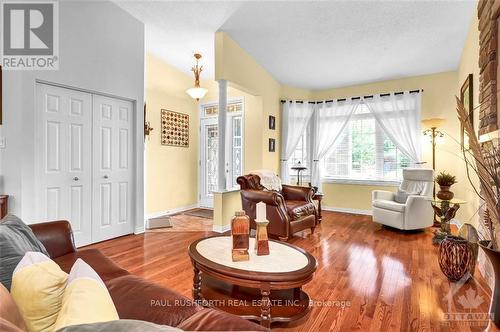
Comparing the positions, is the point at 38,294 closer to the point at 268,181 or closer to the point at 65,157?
the point at 65,157

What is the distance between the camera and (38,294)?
0.80 metres

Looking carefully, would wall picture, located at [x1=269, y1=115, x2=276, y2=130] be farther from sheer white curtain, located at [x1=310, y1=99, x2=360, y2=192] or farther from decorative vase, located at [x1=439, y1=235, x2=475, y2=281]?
decorative vase, located at [x1=439, y1=235, x2=475, y2=281]

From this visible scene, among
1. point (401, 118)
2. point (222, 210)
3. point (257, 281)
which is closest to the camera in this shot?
point (257, 281)

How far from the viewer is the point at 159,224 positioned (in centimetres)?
448

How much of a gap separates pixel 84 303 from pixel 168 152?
16.1ft

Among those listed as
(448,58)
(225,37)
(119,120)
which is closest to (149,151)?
(119,120)

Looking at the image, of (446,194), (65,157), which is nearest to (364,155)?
(446,194)

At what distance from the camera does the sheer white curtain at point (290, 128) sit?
565cm

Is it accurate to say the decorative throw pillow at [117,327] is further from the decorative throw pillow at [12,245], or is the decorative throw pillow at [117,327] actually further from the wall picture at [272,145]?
the wall picture at [272,145]

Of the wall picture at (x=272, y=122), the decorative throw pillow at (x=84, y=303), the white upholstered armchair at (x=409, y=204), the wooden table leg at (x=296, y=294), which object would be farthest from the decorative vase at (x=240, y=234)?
the wall picture at (x=272, y=122)

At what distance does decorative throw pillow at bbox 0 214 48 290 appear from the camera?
1059mm

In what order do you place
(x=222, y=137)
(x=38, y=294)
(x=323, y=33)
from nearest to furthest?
(x=38, y=294), (x=323, y=33), (x=222, y=137)

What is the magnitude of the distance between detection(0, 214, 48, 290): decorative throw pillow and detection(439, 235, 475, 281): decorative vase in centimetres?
306

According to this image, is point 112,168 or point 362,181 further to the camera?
point 362,181
